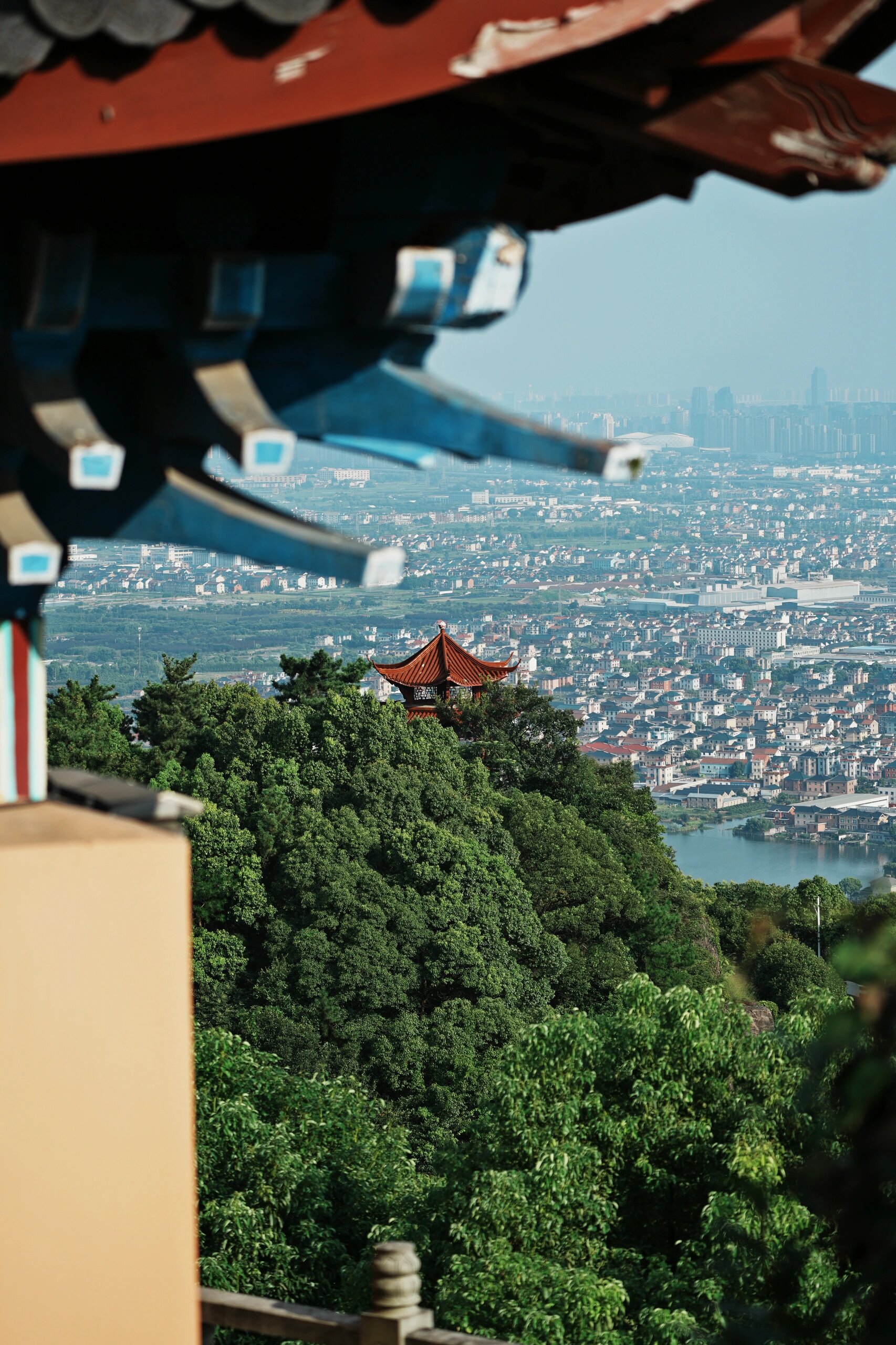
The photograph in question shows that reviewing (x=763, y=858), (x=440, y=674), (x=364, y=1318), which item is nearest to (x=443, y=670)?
(x=440, y=674)

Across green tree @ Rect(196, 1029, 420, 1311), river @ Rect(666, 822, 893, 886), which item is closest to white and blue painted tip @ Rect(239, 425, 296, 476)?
green tree @ Rect(196, 1029, 420, 1311)

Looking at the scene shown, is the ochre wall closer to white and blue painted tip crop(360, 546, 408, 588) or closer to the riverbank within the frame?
white and blue painted tip crop(360, 546, 408, 588)

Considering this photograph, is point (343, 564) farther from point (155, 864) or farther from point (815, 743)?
point (815, 743)

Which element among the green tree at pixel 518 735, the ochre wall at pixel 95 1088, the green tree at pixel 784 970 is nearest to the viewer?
the ochre wall at pixel 95 1088

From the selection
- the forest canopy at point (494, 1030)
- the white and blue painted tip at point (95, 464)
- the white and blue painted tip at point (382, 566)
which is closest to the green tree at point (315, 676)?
the forest canopy at point (494, 1030)

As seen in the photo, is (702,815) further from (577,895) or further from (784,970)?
(577,895)

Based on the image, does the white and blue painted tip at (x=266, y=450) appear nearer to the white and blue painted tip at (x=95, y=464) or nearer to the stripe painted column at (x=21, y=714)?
the white and blue painted tip at (x=95, y=464)
